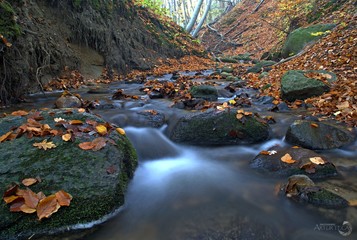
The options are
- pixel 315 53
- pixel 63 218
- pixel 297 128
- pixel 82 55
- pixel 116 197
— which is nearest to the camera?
pixel 63 218

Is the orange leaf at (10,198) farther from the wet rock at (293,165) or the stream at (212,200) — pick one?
the wet rock at (293,165)

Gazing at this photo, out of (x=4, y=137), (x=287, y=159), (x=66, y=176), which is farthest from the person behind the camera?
(x=287, y=159)

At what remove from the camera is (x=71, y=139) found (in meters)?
2.90

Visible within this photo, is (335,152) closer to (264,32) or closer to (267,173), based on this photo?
(267,173)

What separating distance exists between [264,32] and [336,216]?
24265 millimetres

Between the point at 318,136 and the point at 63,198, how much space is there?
11.3ft

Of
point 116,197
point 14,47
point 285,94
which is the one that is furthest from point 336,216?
point 14,47

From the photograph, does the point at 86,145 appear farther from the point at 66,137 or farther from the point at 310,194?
the point at 310,194

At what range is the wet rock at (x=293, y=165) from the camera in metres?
3.14

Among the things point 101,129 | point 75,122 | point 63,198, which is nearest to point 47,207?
point 63,198

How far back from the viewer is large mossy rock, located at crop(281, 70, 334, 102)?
5805 mm

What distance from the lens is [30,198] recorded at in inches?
88.0

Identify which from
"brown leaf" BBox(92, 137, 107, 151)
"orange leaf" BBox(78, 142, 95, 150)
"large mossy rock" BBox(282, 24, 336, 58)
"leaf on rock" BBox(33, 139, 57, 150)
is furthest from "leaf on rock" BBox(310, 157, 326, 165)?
"large mossy rock" BBox(282, 24, 336, 58)

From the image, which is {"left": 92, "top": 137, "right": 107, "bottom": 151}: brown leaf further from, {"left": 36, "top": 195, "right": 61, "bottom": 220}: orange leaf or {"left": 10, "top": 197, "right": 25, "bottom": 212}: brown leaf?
{"left": 10, "top": 197, "right": 25, "bottom": 212}: brown leaf
